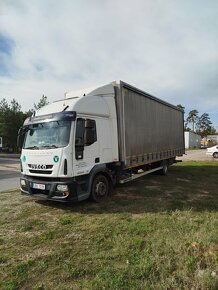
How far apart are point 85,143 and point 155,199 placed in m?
2.76

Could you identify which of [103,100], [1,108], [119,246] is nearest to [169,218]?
[119,246]

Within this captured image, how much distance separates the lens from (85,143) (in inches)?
237

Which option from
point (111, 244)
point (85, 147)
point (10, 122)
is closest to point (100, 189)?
point (85, 147)

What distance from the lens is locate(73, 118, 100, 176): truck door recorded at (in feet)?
19.2

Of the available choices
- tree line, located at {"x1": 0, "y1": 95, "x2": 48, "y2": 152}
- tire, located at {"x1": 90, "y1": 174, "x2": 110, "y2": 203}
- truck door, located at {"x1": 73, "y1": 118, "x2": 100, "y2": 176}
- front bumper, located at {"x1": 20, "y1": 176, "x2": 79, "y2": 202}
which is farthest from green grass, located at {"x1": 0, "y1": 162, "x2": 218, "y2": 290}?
tree line, located at {"x1": 0, "y1": 95, "x2": 48, "y2": 152}

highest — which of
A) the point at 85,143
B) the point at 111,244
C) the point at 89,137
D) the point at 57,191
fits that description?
the point at 89,137

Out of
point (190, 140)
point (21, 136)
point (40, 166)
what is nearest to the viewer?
point (40, 166)

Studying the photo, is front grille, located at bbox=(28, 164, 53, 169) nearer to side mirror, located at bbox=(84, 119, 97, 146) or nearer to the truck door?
the truck door

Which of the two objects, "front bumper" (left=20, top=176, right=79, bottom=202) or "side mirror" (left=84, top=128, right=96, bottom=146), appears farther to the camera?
"side mirror" (left=84, top=128, right=96, bottom=146)

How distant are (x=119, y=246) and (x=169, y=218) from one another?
1.72 metres

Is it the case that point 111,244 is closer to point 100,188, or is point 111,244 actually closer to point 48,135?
point 100,188

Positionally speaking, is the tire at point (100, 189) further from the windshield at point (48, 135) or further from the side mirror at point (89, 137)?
the windshield at point (48, 135)

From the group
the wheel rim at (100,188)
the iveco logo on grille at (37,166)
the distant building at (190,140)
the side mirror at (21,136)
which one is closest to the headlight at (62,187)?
the iveco logo on grille at (37,166)

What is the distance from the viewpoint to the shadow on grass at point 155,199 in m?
6.07
